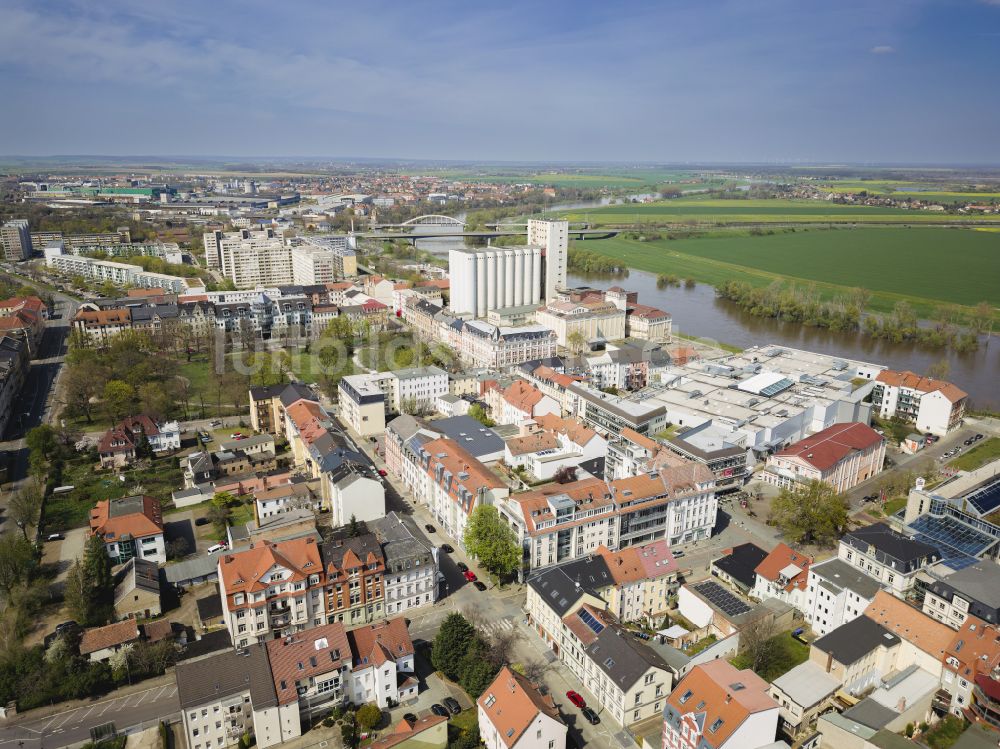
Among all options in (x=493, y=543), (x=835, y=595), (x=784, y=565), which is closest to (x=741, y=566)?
(x=784, y=565)

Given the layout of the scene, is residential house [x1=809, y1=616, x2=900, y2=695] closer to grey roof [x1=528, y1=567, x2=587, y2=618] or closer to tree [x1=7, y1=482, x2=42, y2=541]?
grey roof [x1=528, y1=567, x2=587, y2=618]

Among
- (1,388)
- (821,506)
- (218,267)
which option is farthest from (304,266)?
(821,506)

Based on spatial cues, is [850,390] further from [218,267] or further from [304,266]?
[218,267]

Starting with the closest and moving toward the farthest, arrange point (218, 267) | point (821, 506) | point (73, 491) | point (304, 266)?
point (821, 506)
point (73, 491)
point (304, 266)
point (218, 267)

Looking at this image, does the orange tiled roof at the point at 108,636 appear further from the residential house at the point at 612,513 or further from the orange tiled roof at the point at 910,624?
the orange tiled roof at the point at 910,624

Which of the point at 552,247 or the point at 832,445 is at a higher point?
the point at 552,247

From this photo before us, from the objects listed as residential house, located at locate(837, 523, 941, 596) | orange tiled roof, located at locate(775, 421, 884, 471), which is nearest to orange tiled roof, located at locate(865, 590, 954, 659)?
residential house, located at locate(837, 523, 941, 596)

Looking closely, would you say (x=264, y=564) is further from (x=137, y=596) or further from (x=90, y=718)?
(x=90, y=718)
